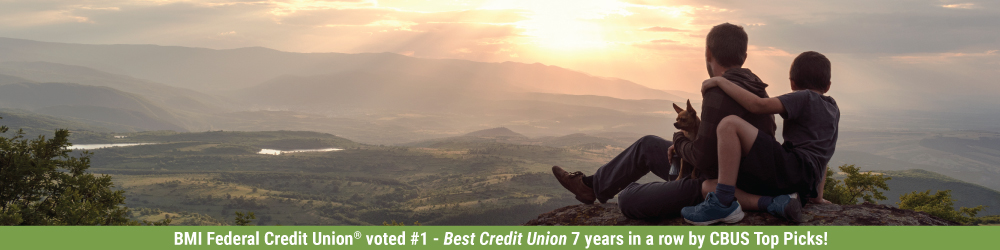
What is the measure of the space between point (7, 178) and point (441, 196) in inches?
6653

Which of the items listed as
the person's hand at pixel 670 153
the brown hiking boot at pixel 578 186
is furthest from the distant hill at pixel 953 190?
the person's hand at pixel 670 153

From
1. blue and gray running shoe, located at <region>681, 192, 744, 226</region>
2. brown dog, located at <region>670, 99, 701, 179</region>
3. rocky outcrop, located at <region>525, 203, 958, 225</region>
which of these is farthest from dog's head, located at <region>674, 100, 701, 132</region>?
rocky outcrop, located at <region>525, 203, 958, 225</region>

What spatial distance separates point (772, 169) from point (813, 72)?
57.0 inches

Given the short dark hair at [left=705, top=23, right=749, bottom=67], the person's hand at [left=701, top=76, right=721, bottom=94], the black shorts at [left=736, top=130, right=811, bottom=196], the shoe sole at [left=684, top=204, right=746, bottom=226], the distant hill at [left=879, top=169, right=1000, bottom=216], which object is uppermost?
the short dark hair at [left=705, top=23, right=749, bottom=67]

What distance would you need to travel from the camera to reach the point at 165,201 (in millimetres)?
169250

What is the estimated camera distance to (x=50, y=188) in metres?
14.4

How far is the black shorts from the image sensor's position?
6070 millimetres

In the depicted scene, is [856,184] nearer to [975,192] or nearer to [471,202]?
[471,202]

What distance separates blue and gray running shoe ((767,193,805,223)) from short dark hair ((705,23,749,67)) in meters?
1.77

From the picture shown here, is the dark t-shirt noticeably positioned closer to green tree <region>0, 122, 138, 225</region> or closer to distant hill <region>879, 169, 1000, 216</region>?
green tree <region>0, 122, 138, 225</region>

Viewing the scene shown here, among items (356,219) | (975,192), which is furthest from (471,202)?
(975,192)

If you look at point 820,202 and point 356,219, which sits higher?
point 820,202

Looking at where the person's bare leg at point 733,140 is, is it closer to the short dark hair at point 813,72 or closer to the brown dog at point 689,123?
the brown dog at point 689,123

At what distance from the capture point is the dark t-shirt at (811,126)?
624 cm
